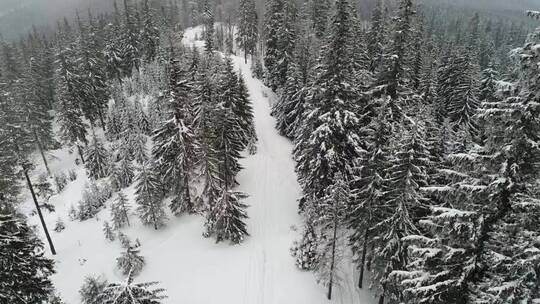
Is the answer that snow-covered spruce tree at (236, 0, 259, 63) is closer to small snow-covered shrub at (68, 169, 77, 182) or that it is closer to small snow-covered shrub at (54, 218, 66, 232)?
small snow-covered shrub at (68, 169, 77, 182)

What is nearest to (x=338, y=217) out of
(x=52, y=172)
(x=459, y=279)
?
(x=459, y=279)

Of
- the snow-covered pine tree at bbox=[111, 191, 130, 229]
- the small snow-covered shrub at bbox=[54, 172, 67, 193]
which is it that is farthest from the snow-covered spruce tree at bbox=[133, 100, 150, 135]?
the snow-covered pine tree at bbox=[111, 191, 130, 229]

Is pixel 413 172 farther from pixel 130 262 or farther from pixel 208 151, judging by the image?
pixel 130 262

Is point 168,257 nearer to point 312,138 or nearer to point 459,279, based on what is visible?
point 312,138


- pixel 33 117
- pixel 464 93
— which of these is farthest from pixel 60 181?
pixel 464 93

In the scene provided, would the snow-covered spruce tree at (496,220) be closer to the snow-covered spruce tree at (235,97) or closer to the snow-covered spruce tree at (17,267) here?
the snow-covered spruce tree at (17,267)
